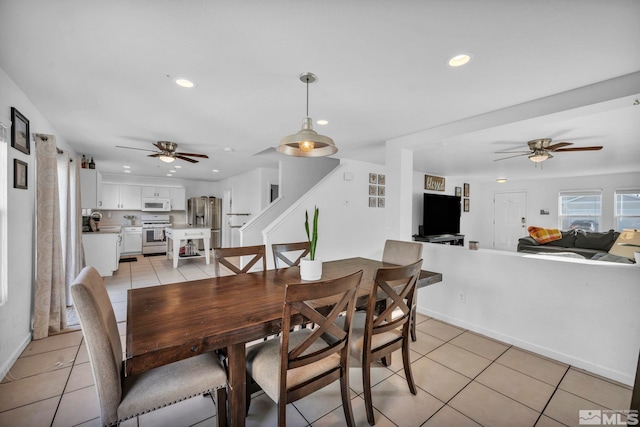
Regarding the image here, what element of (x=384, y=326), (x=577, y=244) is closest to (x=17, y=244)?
(x=384, y=326)

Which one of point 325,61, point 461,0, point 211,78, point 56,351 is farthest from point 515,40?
point 56,351

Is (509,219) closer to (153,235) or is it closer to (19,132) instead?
(19,132)

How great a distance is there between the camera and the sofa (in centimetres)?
543

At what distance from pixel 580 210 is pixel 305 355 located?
8.71 metres

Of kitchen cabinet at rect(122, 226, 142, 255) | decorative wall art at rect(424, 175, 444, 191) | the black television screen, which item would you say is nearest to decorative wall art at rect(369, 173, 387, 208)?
the black television screen

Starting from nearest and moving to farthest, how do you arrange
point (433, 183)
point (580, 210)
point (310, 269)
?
point (310, 269) < point (580, 210) < point (433, 183)

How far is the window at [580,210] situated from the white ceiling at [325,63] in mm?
4752

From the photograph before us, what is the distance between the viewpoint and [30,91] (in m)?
2.27

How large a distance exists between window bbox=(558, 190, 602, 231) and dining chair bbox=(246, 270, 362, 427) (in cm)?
813

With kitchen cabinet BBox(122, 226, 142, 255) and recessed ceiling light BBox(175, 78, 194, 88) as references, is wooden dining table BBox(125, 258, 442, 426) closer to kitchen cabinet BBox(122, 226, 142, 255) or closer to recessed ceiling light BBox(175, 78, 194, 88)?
recessed ceiling light BBox(175, 78, 194, 88)

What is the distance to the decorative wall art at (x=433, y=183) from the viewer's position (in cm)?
681

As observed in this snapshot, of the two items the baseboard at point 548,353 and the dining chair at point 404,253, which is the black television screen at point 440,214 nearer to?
the baseboard at point 548,353

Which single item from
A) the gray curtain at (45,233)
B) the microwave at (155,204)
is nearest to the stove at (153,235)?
the microwave at (155,204)

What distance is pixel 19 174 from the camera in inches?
86.7
